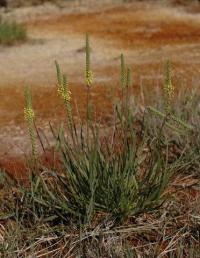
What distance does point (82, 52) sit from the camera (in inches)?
347

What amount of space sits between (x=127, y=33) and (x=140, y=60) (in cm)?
210

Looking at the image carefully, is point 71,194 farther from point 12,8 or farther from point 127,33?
point 12,8

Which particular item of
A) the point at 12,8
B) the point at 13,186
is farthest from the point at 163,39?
the point at 13,186

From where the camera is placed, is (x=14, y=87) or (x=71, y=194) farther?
(x=14, y=87)

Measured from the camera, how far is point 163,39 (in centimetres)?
916

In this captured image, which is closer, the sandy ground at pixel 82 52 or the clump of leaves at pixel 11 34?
the sandy ground at pixel 82 52

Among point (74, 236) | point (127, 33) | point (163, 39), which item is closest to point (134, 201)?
point (74, 236)

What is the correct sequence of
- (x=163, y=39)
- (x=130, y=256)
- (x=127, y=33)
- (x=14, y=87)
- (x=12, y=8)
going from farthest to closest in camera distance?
(x=12, y=8), (x=127, y=33), (x=163, y=39), (x=14, y=87), (x=130, y=256)

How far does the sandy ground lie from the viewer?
237 inches

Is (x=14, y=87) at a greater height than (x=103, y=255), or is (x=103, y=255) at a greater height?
(x=103, y=255)

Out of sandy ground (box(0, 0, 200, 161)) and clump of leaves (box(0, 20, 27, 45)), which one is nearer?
sandy ground (box(0, 0, 200, 161))

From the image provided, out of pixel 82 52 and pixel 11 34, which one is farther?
pixel 11 34

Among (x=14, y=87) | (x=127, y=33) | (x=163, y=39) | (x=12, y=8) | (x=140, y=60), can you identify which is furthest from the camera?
(x=12, y=8)

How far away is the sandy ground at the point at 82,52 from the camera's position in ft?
19.7
